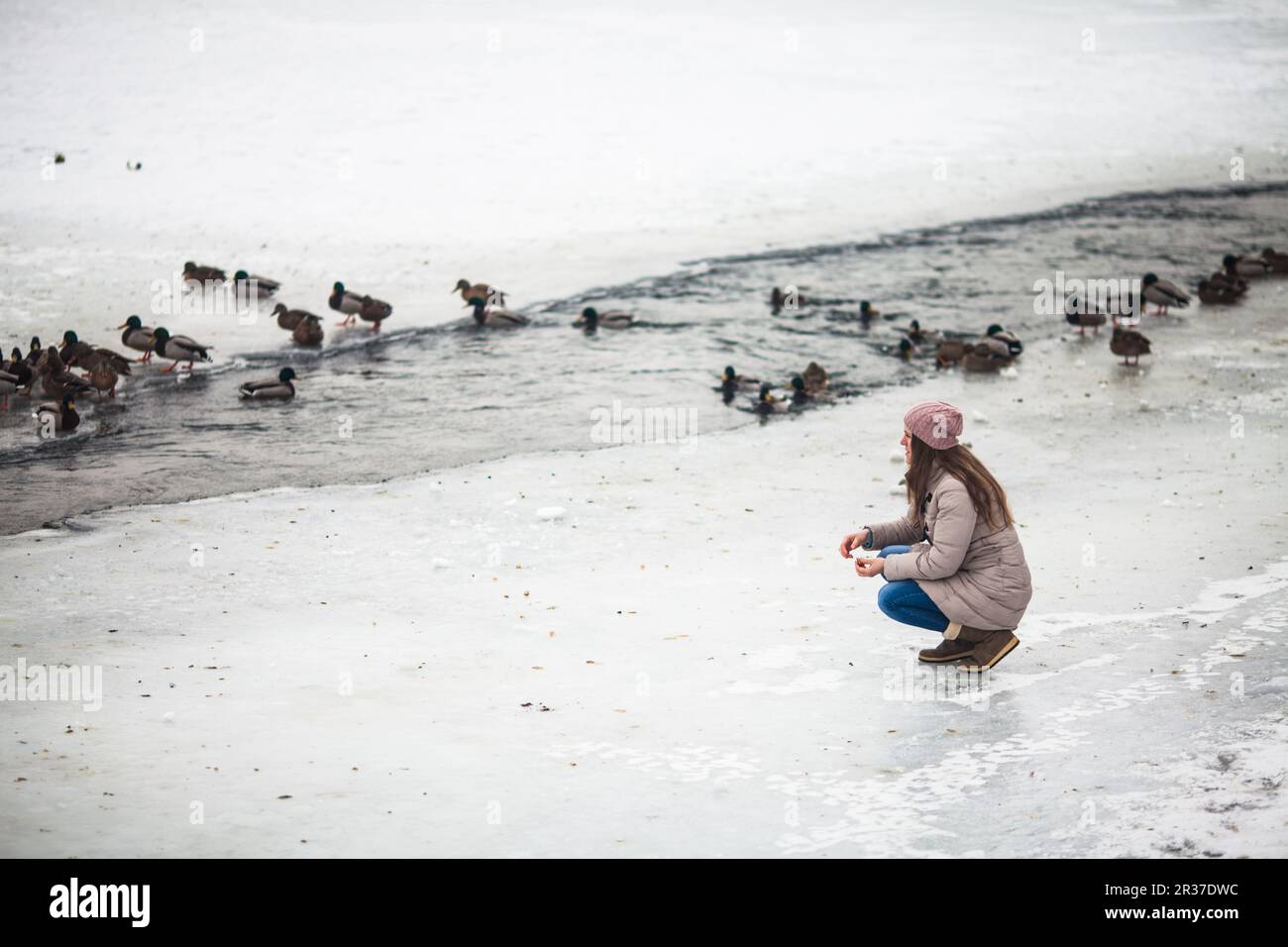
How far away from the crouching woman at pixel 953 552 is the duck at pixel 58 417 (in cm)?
758

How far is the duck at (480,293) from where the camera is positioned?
14.5 meters

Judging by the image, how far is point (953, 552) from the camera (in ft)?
18.9

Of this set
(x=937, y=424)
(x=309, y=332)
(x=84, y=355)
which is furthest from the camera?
(x=309, y=332)

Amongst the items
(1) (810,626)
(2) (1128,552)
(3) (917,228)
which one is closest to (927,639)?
(1) (810,626)

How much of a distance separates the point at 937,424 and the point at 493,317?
9.19 m

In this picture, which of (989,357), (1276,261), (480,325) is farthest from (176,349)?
(1276,261)

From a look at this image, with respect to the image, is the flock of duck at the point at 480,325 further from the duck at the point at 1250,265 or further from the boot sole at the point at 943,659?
the boot sole at the point at 943,659

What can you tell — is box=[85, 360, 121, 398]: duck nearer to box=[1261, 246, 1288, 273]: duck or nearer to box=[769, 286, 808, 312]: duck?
box=[769, 286, 808, 312]: duck

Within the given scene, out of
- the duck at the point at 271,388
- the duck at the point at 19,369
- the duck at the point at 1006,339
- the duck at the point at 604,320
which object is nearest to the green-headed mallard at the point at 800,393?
the duck at the point at 1006,339

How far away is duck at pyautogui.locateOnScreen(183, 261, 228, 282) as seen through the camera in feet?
48.9

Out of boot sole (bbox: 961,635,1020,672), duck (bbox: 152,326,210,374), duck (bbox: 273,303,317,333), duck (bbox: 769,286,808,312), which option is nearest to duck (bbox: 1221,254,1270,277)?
duck (bbox: 769,286,808,312)

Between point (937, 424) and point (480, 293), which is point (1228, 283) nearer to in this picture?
point (480, 293)

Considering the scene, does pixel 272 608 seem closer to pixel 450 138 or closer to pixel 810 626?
pixel 810 626

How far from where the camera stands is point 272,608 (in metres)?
7.18
